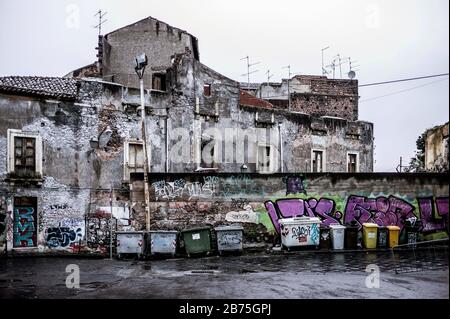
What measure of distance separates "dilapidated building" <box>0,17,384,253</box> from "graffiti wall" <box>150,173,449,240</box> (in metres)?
0.06

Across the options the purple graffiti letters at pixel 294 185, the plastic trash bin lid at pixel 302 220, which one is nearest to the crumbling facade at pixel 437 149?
the purple graffiti letters at pixel 294 185

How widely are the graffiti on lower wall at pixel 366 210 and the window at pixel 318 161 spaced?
30.2 feet

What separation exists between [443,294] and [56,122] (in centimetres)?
1619

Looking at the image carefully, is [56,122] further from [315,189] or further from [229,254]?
[315,189]

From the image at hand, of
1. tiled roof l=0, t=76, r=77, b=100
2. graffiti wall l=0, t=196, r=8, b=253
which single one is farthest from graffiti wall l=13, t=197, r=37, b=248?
tiled roof l=0, t=76, r=77, b=100

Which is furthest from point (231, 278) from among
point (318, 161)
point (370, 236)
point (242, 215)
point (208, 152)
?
point (318, 161)

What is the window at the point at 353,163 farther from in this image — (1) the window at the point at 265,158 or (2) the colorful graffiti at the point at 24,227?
(2) the colorful graffiti at the point at 24,227

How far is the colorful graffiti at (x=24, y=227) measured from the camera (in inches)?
746

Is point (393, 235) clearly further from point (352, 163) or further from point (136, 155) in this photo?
point (352, 163)

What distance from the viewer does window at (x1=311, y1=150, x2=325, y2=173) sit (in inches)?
1113

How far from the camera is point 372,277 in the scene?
11539 mm

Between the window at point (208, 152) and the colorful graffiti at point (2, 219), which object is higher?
the window at point (208, 152)

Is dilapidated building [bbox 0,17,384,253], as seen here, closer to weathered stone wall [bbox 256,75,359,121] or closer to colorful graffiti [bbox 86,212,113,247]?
colorful graffiti [bbox 86,212,113,247]
